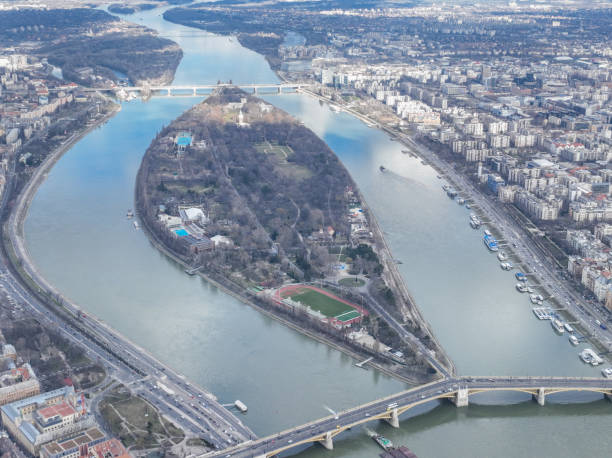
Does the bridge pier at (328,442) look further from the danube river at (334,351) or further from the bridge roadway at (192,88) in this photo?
the bridge roadway at (192,88)

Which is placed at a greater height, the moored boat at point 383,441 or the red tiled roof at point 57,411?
the red tiled roof at point 57,411

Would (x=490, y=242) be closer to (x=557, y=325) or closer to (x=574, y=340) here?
(x=557, y=325)

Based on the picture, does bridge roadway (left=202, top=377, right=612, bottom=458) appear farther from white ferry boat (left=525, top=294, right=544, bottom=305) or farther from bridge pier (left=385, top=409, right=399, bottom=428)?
white ferry boat (left=525, top=294, right=544, bottom=305)

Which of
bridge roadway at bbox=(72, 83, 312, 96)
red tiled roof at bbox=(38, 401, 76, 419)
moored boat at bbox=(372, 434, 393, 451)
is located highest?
red tiled roof at bbox=(38, 401, 76, 419)

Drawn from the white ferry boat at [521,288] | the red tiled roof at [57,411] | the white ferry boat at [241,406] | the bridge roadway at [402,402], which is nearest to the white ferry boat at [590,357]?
the bridge roadway at [402,402]

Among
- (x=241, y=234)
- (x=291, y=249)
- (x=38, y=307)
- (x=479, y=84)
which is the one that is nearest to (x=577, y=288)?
(x=291, y=249)

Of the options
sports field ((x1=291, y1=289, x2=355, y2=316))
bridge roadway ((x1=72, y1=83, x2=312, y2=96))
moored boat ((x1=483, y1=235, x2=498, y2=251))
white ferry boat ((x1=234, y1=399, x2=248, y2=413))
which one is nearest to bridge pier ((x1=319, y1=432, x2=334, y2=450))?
white ferry boat ((x1=234, y1=399, x2=248, y2=413))
